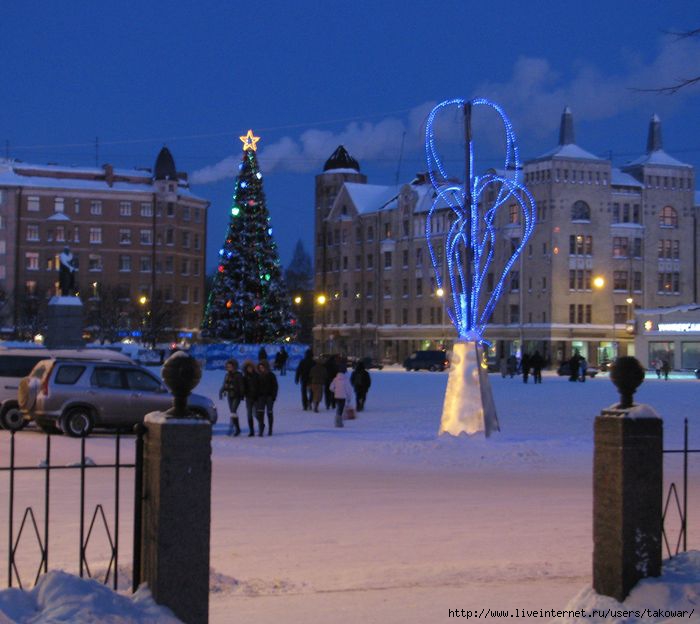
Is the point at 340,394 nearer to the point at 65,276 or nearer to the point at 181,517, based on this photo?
the point at 181,517

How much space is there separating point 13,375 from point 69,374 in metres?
3.14

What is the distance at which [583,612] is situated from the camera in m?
7.29

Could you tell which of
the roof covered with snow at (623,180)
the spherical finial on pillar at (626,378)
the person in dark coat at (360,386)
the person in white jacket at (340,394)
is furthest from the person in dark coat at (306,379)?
the roof covered with snow at (623,180)

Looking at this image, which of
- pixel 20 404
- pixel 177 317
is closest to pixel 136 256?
pixel 177 317

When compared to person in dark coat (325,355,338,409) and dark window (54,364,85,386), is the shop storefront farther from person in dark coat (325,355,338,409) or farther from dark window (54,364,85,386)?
dark window (54,364,85,386)

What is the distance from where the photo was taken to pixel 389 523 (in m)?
12.1

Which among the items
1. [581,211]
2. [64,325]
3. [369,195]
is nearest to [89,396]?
[64,325]

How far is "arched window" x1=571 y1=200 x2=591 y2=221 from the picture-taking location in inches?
3467

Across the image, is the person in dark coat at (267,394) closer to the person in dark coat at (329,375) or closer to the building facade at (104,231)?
the person in dark coat at (329,375)

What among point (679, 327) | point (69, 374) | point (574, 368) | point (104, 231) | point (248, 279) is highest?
point (104, 231)

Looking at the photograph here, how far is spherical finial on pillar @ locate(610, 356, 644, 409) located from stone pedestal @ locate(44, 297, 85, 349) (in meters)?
38.2

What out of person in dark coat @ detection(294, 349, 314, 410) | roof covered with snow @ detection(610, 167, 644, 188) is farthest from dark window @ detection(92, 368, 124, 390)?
roof covered with snow @ detection(610, 167, 644, 188)

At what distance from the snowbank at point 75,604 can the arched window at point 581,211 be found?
83.9m

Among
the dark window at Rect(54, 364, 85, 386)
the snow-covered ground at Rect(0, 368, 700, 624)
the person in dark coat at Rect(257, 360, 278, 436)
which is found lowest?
the snow-covered ground at Rect(0, 368, 700, 624)
